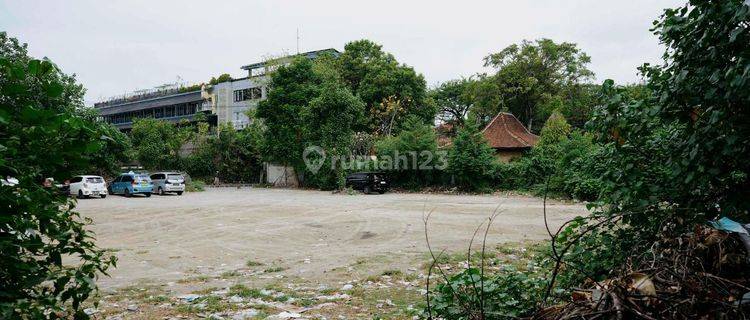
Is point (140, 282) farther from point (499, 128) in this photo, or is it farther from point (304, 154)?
point (499, 128)

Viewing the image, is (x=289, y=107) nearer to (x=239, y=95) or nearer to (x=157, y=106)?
(x=239, y=95)

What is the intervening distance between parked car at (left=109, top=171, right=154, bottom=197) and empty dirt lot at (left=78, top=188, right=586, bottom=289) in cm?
950

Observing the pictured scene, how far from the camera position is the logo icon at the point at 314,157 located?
30031mm

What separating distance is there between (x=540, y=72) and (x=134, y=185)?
100 ft

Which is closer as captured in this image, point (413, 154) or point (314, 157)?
point (413, 154)

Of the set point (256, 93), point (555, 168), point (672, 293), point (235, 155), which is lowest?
point (672, 293)

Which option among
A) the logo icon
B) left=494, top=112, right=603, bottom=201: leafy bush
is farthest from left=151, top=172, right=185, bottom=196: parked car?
left=494, top=112, right=603, bottom=201: leafy bush

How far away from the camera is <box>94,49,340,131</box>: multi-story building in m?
49.2

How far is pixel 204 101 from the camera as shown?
5409 cm

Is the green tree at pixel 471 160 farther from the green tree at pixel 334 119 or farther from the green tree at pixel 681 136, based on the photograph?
the green tree at pixel 681 136

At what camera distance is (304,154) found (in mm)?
31141

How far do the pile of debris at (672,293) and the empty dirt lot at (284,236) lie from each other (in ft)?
15.5

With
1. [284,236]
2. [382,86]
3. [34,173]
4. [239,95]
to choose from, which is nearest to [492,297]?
[34,173]

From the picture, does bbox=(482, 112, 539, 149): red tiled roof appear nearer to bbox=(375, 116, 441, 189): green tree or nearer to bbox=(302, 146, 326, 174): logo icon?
bbox=(375, 116, 441, 189): green tree
